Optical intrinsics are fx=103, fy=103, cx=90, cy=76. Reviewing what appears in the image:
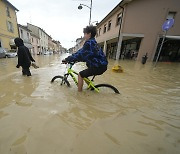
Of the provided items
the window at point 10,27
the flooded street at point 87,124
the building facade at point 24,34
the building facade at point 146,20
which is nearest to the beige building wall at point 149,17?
the building facade at point 146,20

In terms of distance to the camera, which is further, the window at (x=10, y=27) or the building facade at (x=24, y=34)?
the building facade at (x=24, y=34)

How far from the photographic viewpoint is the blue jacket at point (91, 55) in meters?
2.40

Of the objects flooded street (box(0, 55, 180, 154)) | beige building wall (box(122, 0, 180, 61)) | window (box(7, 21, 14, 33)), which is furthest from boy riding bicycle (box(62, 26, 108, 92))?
window (box(7, 21, 14, 33))

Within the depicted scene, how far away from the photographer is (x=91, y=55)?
245 centimetres

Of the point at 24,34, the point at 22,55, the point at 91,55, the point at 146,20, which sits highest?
the point at 146,20

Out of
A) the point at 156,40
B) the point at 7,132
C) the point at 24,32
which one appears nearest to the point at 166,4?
the point at 156,40

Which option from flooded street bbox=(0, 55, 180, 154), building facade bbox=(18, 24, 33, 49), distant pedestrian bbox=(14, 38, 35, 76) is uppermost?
building facade bbox=(18, 24, 33, 49)

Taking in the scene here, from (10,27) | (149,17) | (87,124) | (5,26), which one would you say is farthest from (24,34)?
(87,124)

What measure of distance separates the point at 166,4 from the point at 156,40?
12.8 feet

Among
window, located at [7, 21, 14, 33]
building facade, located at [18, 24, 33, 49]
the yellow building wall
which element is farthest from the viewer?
building facade, located at [18, 24, 33, 49]

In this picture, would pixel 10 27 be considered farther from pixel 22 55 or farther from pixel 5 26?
pixel 22 55

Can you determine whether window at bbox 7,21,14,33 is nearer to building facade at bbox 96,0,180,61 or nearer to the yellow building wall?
the yellow building wall

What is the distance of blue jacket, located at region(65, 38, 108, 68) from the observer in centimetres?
240

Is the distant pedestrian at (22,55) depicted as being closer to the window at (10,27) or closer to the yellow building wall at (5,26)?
the yellow building wall at (5,26)
